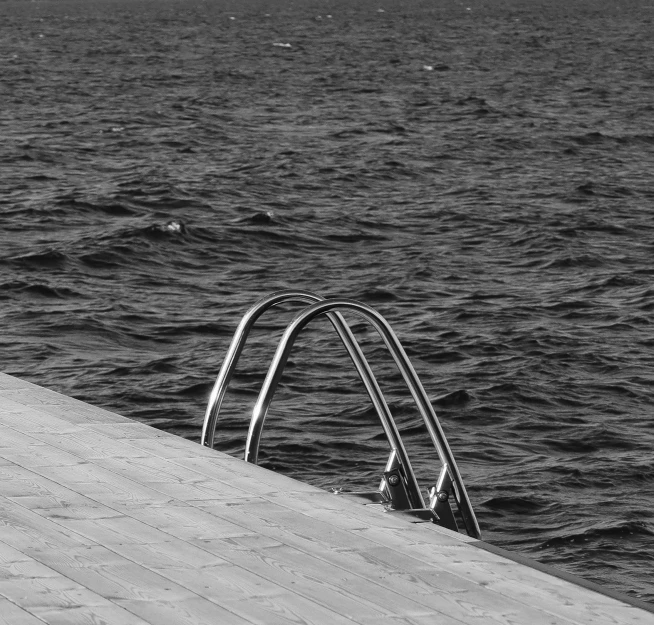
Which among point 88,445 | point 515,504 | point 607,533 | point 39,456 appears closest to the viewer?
point 39,456

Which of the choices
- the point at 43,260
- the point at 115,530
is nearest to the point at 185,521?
the point at 115,530

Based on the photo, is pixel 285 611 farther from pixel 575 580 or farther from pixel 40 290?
pixel 40 290

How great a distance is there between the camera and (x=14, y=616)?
4.38 m

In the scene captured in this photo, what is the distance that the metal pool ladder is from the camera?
6.09 meters

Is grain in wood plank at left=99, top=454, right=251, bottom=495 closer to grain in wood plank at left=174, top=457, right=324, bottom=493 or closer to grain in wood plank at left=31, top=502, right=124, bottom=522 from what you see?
grain in wood plank at left=174, top=457, right=324, bottom=493

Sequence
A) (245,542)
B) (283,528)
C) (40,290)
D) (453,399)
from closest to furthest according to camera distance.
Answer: (245,542) < (283,528) < (453,399) < (40,290)

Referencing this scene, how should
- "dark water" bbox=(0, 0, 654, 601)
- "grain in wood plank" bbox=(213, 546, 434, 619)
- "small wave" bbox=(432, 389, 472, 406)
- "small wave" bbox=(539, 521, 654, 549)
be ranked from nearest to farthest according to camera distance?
1. "grain in wood plank" bbox=(213, 546, 434, 619)
2. "small wave" bbox=(539, 521, 654, 549)
3. "dark water" bbox=(0, 0, 654, 601)
4. "small wave" bbox=(432, 389, 472, 406)

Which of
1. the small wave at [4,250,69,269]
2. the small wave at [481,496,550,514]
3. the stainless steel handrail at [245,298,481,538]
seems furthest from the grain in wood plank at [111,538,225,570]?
the small wave at [4,250,69,269]

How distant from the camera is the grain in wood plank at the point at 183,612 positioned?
443 cm

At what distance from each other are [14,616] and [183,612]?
0.56 metres

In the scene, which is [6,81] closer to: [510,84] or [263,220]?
[510,84]

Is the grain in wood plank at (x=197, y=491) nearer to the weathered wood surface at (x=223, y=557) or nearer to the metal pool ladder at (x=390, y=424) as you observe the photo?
the weathered wood surface at (x=223, y=557)

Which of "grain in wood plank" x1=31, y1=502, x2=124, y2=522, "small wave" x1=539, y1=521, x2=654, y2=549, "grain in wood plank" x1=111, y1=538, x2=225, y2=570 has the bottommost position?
"small wave" x1=539, y1=521, x2=654, y2=549

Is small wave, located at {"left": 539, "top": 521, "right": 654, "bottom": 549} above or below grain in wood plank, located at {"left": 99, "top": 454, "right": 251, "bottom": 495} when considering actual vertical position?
below
